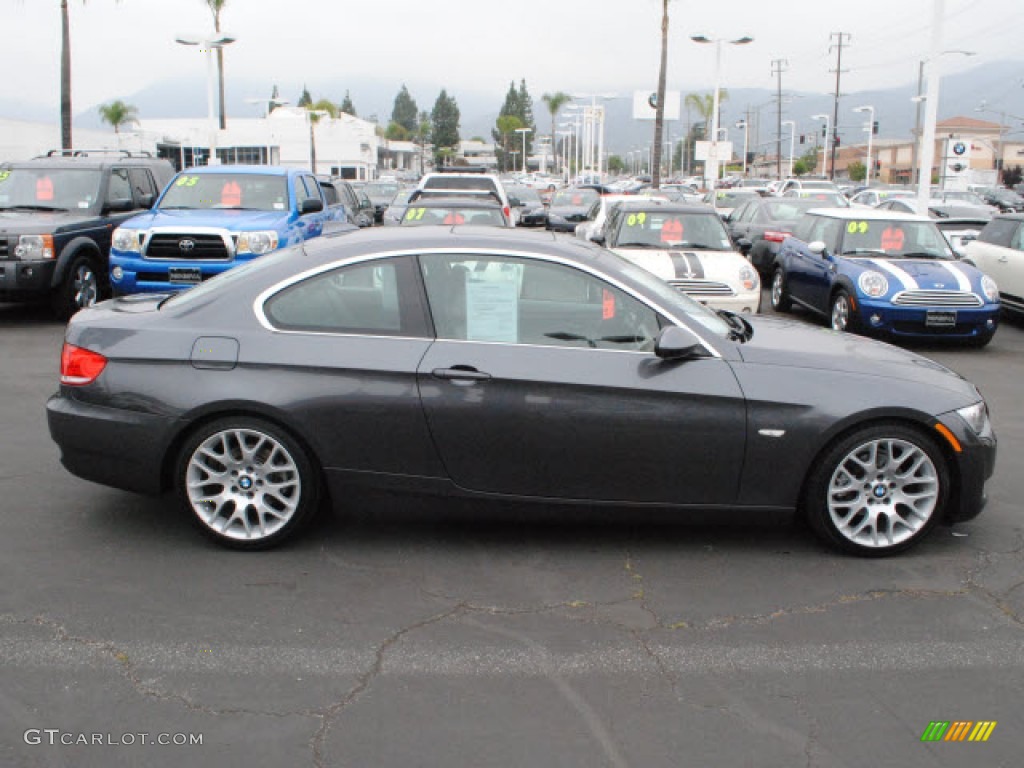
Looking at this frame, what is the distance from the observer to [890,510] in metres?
4.86

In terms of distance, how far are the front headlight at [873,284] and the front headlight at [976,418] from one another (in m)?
6.33

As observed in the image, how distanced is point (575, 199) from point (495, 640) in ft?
88.7

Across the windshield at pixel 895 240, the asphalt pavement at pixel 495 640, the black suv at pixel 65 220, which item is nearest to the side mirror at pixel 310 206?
the black suv at pixel 65 220

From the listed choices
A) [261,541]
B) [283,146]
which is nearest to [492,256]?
[261,541]

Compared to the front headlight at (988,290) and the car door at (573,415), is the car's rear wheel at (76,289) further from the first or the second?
the front headlight at (988,290)

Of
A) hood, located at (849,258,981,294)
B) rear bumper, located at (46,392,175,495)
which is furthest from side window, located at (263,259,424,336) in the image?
hood, located at (849,258,981,294)

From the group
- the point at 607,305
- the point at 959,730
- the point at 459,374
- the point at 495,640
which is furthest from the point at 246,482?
the point at 959,730

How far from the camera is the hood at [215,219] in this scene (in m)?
11.3

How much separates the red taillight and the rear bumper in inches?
4.0

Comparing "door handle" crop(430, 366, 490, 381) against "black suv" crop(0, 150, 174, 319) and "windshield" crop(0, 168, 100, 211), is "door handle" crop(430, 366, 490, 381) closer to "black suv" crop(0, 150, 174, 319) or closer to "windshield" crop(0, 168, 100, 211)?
"black suv" crop(0, 150, 174, 319)

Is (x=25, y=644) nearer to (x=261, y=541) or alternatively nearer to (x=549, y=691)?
(x=261, y=541)

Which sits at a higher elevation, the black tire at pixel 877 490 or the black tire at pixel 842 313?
the black tire at pixel 842 313

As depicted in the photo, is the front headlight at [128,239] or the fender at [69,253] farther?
the fender at [69,253]

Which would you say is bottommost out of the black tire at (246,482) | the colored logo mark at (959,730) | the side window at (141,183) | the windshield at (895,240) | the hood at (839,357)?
the colored logo mark at (959,730)
